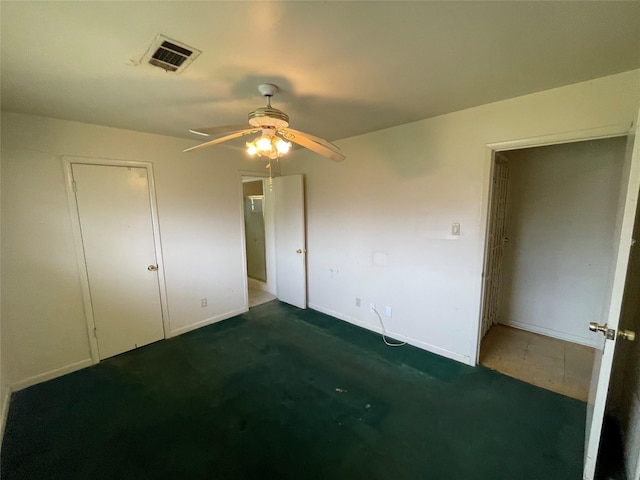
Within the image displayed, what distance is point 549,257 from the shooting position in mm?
3078

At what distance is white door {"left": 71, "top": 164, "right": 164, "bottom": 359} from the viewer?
8.53ft

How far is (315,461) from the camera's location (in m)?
1.63

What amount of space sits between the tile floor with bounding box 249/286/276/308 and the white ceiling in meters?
2.92

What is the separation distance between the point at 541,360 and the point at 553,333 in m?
0.70

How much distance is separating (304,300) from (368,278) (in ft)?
3.84

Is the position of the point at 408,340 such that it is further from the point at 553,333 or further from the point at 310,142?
the point at 310,142

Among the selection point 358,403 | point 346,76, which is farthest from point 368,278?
point 346,76

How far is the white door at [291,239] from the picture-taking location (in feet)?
12.5

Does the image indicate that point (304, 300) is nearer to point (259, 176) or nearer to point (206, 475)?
point (259, 176)

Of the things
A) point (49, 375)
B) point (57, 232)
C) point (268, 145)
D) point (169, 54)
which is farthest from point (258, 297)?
point (169, 54)

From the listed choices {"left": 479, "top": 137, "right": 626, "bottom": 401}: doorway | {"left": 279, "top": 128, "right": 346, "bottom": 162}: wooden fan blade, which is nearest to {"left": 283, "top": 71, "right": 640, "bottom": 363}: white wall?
{"left": 479, "top": 137, "right": 626, "bottom": 401}: doorway

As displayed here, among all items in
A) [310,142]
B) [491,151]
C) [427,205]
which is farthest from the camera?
[427,205]

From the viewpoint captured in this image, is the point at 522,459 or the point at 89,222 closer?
the point at 522,459

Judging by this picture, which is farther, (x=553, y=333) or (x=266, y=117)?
(x=553, y=333)
